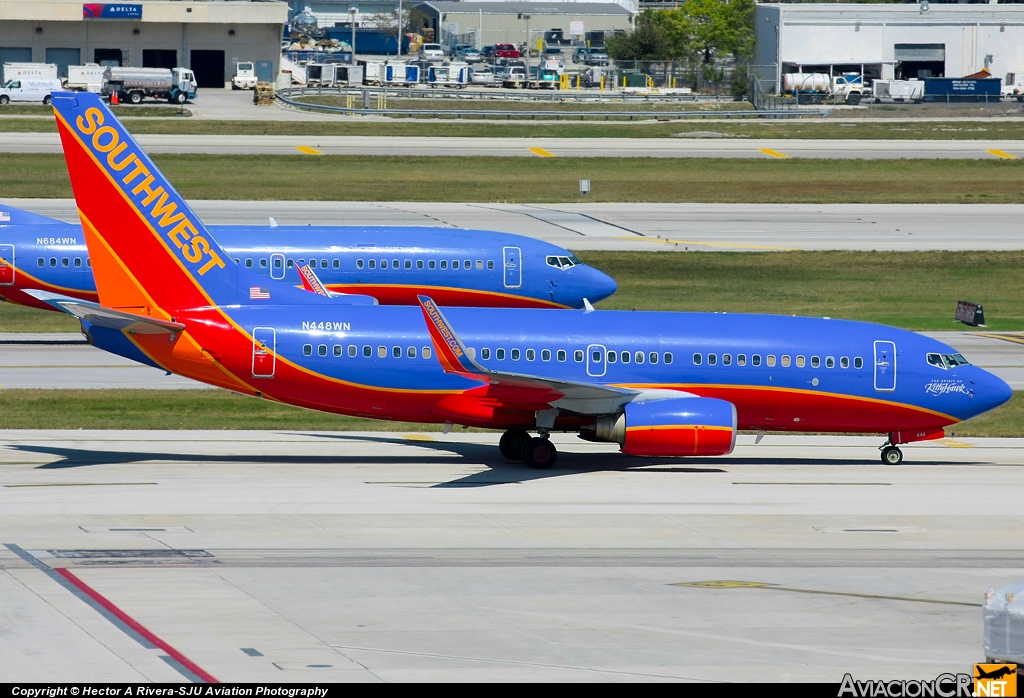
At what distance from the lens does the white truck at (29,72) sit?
12612cm

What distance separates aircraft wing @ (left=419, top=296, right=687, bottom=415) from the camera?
3006 centimetres

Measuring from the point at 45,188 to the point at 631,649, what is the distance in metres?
67.8

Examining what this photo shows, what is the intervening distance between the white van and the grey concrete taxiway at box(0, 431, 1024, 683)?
98846 millimetres

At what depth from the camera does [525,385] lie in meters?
30.9

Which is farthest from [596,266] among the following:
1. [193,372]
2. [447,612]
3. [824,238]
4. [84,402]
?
[447,612]

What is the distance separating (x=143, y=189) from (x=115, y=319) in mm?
3331

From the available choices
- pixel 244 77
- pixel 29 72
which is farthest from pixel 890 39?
pixel 29 72

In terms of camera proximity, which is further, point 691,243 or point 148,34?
point 148,34

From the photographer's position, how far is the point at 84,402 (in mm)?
38781

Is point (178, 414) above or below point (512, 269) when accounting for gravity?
below

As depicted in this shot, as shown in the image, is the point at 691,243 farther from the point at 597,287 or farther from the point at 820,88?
the point at 820,88

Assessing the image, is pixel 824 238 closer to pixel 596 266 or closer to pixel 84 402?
pixel 596 266

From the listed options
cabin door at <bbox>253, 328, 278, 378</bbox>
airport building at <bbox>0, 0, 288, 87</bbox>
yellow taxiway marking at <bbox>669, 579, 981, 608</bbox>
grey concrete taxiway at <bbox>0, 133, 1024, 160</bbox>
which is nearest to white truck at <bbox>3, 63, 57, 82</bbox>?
airport building at <bbox>0, 0, 288, 87</bbox>

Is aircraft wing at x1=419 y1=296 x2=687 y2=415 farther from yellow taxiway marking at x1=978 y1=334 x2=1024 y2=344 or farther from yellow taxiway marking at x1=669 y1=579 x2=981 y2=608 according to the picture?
yellow taxiway marking at x1=978 y1=334 x2=1024 y2=344
